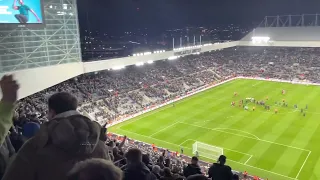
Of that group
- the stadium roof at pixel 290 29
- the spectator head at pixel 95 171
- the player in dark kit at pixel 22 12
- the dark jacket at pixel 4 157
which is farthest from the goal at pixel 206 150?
the stadium roof at pixel 290 29

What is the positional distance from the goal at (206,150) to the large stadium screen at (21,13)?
16.1 meters

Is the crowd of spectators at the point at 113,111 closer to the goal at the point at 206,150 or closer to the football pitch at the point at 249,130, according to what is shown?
the goal at the point at 206,150

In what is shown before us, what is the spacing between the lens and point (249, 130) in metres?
30.8

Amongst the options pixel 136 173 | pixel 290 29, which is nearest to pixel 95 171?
pixel 136 173

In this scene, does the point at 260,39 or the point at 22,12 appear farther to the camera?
the point at 260,39

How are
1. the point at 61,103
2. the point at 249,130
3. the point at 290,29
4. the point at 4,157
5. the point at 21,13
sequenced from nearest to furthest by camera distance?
the point at 61,103 → the point at 4,157 → the point at 21,13 → the point at 249,130 → the point at 290,29

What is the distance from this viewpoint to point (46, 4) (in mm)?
Result: 27984

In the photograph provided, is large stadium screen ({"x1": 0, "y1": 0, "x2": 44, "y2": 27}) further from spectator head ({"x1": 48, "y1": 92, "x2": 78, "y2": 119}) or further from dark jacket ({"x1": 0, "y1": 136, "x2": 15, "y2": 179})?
spectator head ({"x1": 48, "y1": 92, "x2": 78, "y2": 119})

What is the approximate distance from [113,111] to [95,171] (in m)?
35.8

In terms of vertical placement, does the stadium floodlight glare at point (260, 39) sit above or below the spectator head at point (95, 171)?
below

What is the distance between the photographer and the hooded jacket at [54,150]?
2099 mm

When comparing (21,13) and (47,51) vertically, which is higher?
(21,13)

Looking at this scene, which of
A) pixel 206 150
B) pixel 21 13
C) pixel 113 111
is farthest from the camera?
pixel 113 111

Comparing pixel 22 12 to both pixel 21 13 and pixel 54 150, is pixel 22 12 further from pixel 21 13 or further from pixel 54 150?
pixel 54 150
